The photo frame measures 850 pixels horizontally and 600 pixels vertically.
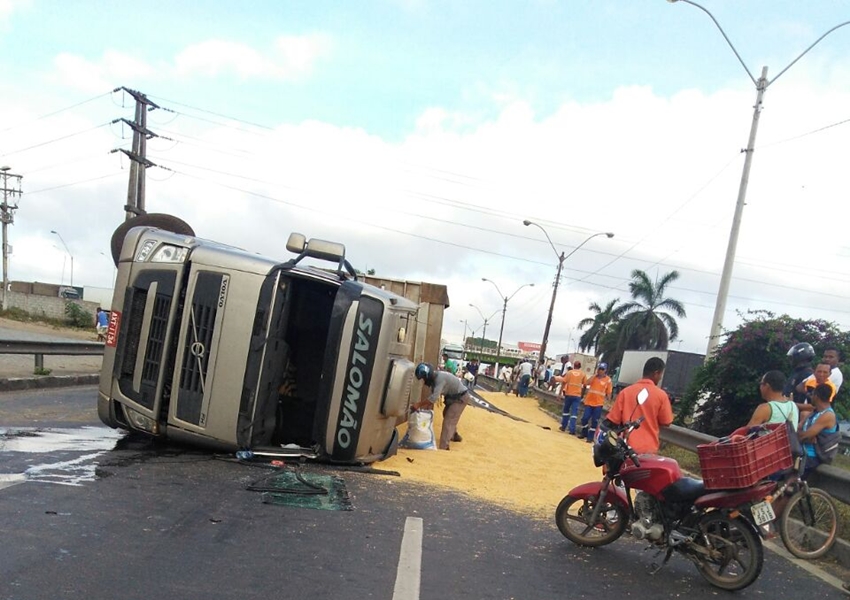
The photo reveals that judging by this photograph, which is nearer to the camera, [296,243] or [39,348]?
[296,243]

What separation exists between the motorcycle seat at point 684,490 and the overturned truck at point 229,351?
3426 millimetres

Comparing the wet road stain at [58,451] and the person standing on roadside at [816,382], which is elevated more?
the person standing on roadside at [816,382]

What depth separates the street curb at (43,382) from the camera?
13320 millimetres

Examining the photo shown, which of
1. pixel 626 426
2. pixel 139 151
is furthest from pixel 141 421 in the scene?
pixel 139 151

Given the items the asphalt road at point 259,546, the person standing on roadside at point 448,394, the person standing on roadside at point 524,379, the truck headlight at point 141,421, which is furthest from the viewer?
the person standing on roadside at point 524,379

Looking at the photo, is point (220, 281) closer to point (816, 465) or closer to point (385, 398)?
point (385, 398)

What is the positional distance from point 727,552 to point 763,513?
0.41 m

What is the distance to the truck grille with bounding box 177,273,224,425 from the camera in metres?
7.75

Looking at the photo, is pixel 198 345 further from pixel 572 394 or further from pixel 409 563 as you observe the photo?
pixel 572 394

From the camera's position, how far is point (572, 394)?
17.0 metres

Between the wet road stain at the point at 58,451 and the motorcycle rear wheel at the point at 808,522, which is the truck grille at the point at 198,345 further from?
the motorcycle rear wheel at the point at 808,522

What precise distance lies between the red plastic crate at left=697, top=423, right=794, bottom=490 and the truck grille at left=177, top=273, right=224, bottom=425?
4.94m

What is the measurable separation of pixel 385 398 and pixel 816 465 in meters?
4.39

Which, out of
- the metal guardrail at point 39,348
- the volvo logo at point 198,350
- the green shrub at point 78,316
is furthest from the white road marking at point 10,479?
the green shrub at point 78,316
